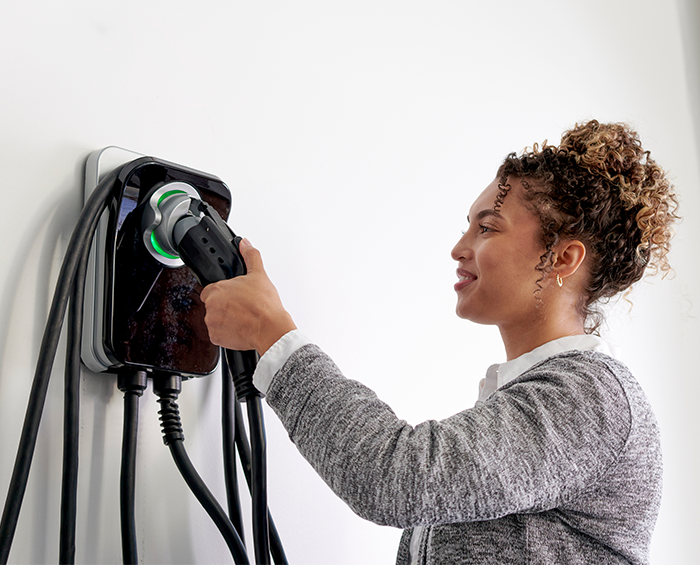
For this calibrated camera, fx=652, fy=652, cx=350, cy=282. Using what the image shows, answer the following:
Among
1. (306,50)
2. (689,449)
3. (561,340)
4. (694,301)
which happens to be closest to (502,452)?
(561,340)

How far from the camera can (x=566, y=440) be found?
62cm

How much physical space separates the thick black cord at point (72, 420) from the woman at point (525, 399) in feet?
0.42

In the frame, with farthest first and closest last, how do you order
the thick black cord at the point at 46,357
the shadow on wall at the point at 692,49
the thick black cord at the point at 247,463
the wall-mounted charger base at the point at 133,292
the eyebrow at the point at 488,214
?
1. the shadow on wall at the point at 692,49
2. the eyebrow at the point at 488,214
3. the thick black cord at the point at 247,463
4. the wall-mounted charger base at the point at 133,292
5. the thick black cord at the point at 46,357

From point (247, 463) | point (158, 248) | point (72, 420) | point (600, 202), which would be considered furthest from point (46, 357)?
point (600, 202)

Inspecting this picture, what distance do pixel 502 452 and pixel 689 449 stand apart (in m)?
1.41

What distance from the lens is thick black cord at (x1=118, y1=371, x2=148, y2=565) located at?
2.18ft

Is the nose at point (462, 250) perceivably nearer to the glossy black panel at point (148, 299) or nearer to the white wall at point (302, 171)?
the white wall at point (302, 171)

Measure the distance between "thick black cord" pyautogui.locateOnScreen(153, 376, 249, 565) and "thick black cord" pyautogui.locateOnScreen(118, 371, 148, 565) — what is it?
29 millimetres

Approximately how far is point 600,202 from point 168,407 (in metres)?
0.60

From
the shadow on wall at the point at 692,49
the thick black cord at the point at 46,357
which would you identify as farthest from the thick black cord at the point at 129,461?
the shadow on wall at the point at 692,49

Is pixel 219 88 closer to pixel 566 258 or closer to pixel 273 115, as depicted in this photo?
pixel 273 115

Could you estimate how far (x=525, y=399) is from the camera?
2.14ft

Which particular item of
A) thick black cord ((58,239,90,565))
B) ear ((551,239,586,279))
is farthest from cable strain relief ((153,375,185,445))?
ear ((551,239,586,279))

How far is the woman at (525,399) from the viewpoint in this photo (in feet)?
1.93
